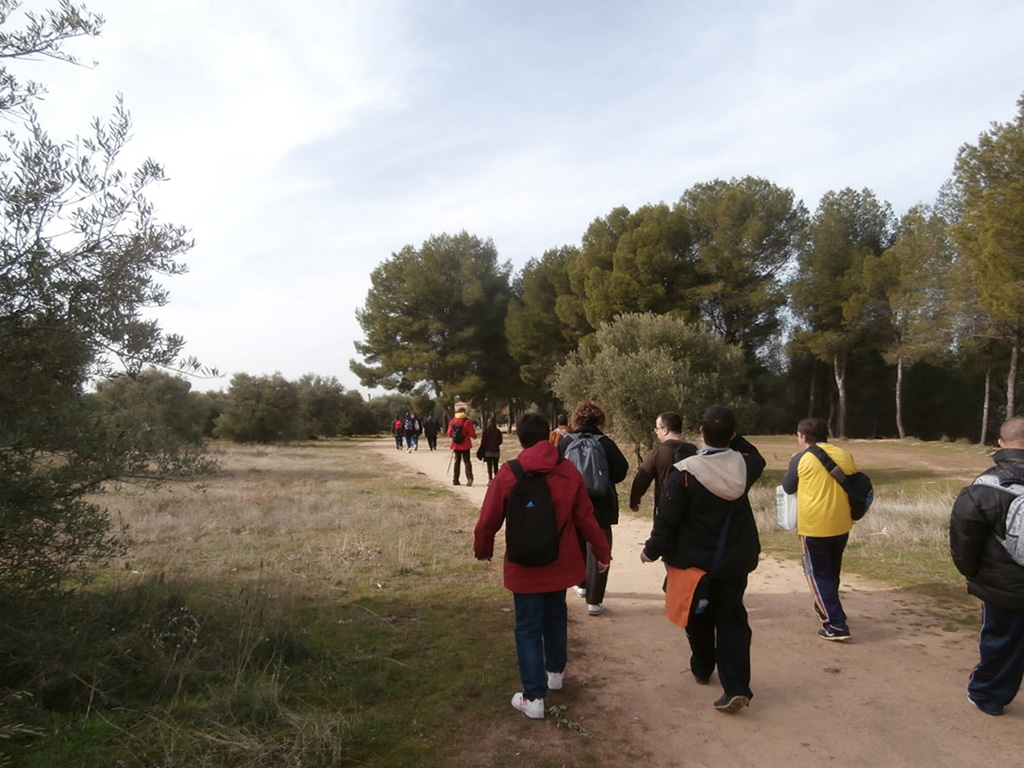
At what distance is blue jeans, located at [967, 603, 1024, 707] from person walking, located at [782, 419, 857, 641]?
1242 millimetres

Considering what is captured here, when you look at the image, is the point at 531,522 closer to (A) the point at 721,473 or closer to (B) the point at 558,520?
(B) the point at 558,520

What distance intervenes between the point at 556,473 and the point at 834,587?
2.75m

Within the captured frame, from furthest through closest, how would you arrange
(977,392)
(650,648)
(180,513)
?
1. (977,392)
2. (180,513)
3. (650,648)

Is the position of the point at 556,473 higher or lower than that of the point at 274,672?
higher

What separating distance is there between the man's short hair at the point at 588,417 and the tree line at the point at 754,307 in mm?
12715

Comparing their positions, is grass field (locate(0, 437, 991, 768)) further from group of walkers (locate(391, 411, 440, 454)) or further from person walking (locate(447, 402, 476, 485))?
group of walkers (locate(391, 411, 440, 454))

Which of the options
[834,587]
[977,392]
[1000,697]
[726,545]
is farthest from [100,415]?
[977,392]

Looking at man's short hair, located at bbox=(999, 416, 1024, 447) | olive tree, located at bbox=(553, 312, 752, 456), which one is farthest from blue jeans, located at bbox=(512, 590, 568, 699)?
olive tree, located at bbox=(553, 312, 752, 456)

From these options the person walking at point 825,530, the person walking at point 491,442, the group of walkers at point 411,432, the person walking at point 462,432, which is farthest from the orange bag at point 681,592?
the group of walkers at point 411,432

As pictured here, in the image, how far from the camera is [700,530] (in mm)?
4164

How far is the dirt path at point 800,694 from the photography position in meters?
3.58

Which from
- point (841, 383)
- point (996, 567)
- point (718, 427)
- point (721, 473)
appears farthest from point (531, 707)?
point (841, 383)

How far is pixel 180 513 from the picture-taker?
11.1 meters

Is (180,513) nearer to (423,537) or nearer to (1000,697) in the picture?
(423,537)
